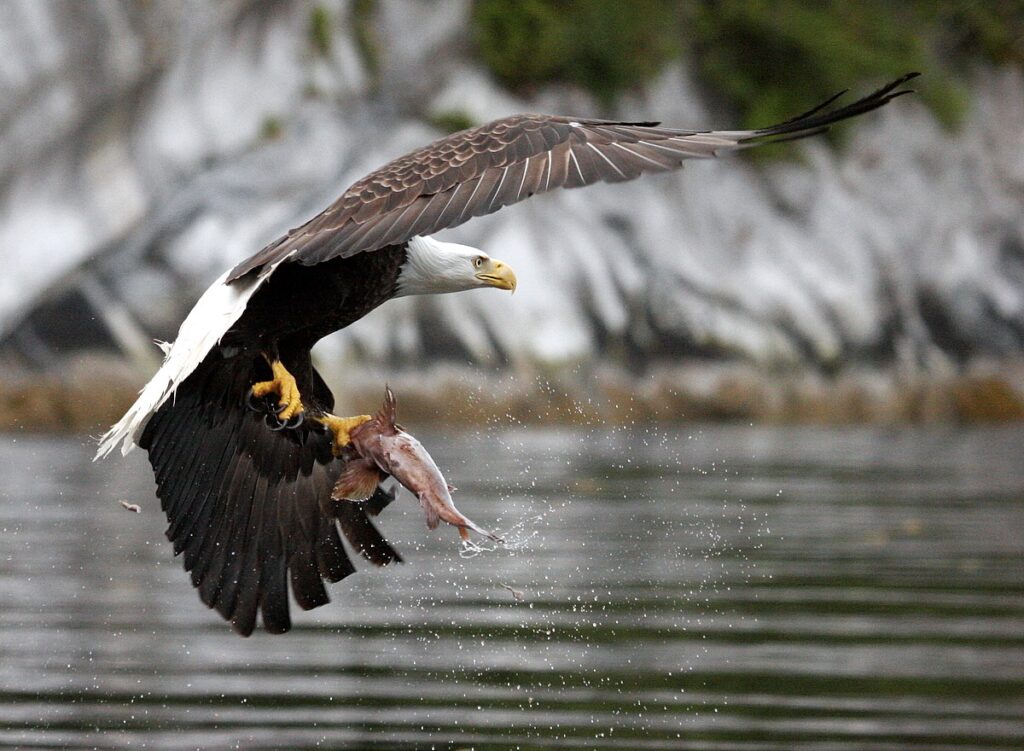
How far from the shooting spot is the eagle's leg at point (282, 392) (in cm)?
504

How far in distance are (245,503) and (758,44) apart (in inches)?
710

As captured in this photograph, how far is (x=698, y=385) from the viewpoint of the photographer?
19766 millimetres

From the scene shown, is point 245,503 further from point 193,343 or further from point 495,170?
point 495,170

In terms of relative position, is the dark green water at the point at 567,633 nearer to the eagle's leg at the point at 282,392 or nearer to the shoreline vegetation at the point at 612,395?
the eagle's leg at the point at 282,392

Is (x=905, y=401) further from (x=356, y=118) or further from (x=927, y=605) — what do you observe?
(x=927, y=605)

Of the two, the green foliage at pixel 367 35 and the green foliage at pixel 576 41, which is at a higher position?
the green foliage at pixel 367 35

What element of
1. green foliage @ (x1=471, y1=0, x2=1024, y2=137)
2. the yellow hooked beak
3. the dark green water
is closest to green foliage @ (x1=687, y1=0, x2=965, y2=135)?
green foliage @ (x1=471, y1=0, x2=1024, y2=137)

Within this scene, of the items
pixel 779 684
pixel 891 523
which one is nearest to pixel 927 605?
pixel 779 684

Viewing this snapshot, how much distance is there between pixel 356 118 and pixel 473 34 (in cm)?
174

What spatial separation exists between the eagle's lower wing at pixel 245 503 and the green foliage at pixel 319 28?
544 inches

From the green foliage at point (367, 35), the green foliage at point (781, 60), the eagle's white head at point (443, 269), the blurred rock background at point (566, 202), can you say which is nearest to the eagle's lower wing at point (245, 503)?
the eagle's white head at point (443, 269)

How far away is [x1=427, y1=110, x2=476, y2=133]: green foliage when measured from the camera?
1907cm

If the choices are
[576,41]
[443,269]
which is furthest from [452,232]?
[443,269]

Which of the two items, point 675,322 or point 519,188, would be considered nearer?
point 519,188
